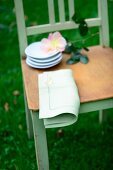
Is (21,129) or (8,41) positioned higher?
(8,41)

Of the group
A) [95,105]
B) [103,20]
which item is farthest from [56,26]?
[95,105]

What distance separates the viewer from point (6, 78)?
2854mm

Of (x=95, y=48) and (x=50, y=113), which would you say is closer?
(x=50, y=113)

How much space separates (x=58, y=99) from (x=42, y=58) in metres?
0.33

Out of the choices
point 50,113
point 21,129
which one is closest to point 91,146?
point 21,129

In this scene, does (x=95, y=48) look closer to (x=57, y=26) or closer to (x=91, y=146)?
(x=57, y=26)

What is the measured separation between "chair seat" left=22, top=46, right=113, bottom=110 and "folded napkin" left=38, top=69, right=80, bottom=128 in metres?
0.04

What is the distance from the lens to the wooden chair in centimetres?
160

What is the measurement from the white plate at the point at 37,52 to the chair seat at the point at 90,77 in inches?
2.6

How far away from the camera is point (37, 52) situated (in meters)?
1.89

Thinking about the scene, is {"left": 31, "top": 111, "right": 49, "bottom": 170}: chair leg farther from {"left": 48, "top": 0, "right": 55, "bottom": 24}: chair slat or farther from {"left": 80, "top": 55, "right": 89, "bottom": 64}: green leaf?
{"left": 48, "top": 0, "right": 55, "bottom": 24}: chair slat

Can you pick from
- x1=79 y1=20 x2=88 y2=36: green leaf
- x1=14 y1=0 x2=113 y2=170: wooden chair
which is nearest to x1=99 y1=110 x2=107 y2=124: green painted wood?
x1=14 y1=0 x2=113 y2=170: wooden chair

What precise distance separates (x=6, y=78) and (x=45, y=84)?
123cm

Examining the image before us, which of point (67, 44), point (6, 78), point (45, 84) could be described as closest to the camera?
point (45, 84)
